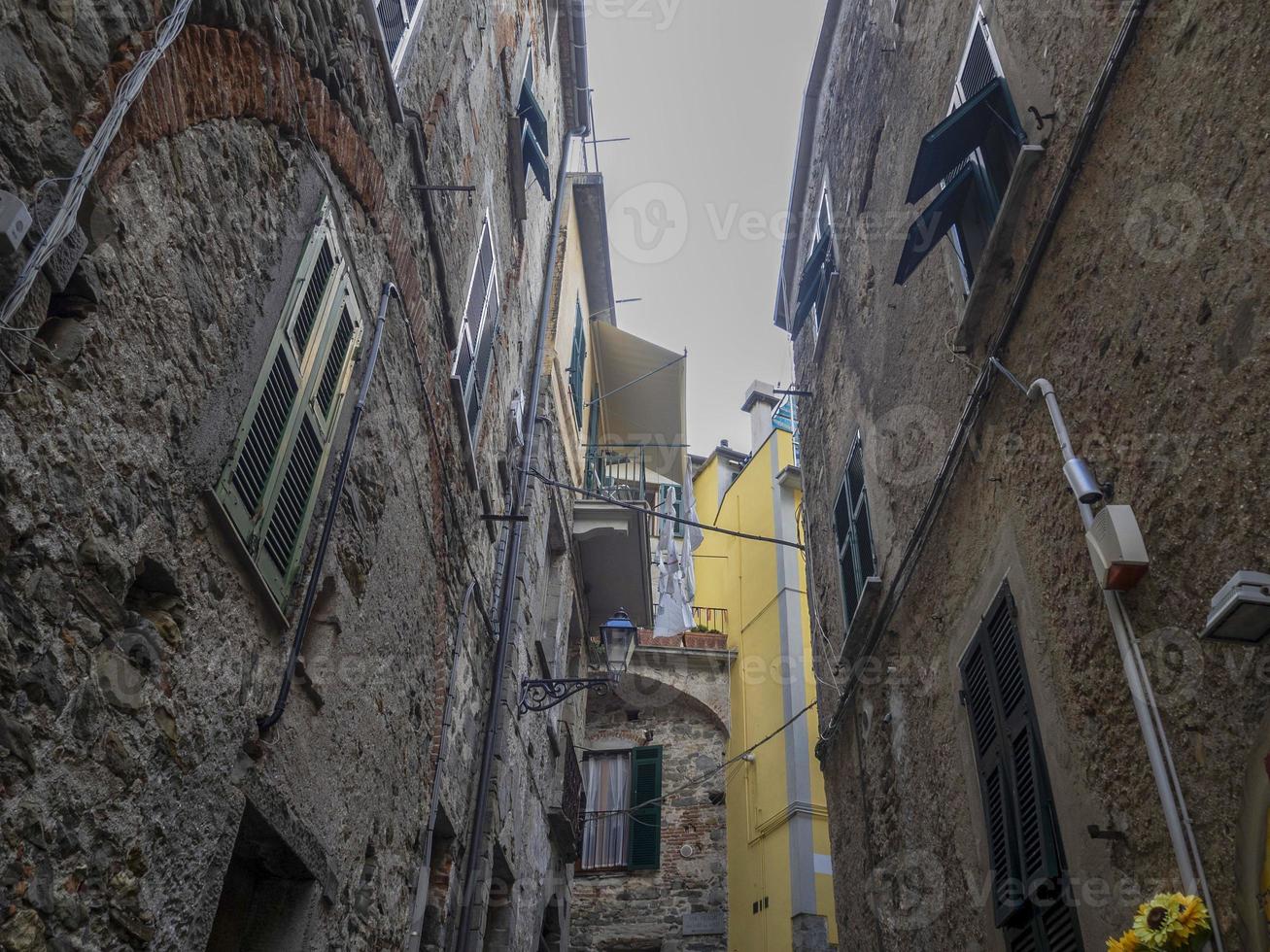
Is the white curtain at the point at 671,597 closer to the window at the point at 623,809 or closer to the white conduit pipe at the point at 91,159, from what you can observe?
the window at the point at 623,809

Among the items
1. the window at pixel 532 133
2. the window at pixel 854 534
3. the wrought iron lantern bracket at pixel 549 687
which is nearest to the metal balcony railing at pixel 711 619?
the wrought iron lantern bracket at pixel 549 687

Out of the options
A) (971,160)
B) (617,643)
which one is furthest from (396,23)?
(617,643)

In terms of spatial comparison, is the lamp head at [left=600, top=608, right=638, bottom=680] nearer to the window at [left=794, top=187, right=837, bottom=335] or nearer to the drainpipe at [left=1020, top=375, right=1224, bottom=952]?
the window at [left=794, top=187, right=837, bottom=335]

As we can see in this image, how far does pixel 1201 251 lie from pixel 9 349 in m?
3.41

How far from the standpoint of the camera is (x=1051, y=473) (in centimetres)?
458

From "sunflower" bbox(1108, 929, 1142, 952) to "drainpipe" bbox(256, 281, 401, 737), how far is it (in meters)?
2.75

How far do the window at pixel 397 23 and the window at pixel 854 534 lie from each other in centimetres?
433

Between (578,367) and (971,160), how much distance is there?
7.84 meters

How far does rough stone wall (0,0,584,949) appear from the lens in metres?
2.42

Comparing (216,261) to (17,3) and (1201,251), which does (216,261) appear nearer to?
(17,3)

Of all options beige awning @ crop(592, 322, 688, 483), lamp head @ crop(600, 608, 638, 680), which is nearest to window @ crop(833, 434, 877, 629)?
lamp head @ crop(600, 608, 638, 680)

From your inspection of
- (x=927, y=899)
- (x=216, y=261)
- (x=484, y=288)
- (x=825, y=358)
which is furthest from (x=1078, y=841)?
(x=825, y=358)

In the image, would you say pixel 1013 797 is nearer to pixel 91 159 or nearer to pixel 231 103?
pixel 231 103

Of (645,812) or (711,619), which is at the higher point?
(711,619)
